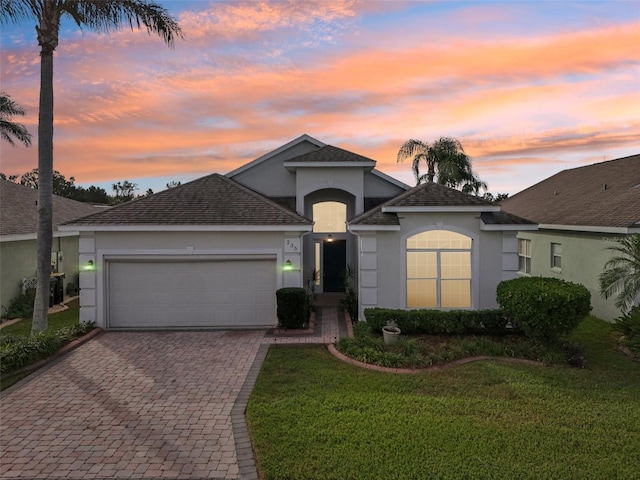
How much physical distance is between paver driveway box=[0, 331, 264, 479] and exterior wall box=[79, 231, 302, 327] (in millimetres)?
2201

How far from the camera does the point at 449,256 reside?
40.6 ft

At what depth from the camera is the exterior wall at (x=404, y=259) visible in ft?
39.9

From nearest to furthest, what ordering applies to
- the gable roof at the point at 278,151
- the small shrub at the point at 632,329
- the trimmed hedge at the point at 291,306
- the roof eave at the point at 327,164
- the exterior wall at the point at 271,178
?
the small shrub at the point at 632,329, the trimmed hedge at the point at 291,306, the roof eave at the point at 327,164, the gable roof at the point at 278,151, the exterior wall at the point at 271,178

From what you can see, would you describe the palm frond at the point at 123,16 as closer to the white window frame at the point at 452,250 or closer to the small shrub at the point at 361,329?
the white window frame at the point at 452,250

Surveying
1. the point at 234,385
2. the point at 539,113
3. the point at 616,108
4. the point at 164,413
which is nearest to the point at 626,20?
the point at 539,113

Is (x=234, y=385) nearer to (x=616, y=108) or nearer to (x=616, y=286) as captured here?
(x=616, y=286)

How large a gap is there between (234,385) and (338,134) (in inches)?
736

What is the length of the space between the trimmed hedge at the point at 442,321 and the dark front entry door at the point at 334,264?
21.7 ft

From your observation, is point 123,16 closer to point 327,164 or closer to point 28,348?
point 327,164

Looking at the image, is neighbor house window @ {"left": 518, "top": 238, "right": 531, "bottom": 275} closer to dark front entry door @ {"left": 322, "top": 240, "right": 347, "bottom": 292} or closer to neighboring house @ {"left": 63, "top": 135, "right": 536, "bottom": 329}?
neighboring house @ {"left": 63, "top": 135, "right": 536, "bottom": 329}

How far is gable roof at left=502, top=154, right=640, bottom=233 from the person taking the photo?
13625 millimetres

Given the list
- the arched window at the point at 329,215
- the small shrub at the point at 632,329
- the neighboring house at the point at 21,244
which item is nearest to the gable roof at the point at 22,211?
the neighboring house at the point at 21,244

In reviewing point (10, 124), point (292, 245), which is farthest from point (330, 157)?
point (10, 124)

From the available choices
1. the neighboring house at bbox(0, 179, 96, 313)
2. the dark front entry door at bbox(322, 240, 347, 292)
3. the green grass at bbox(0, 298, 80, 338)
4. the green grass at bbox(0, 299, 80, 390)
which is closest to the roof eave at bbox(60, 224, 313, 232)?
the neighboring house at bbox(0, 179, 96, 313)
